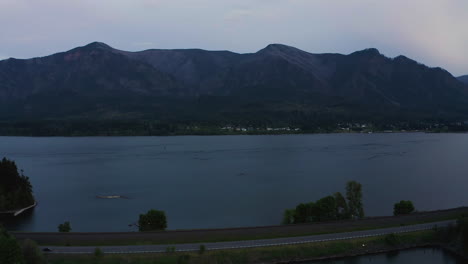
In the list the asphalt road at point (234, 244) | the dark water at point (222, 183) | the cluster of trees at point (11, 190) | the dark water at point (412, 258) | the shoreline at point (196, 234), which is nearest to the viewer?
the asphalt road at point (234, 244)

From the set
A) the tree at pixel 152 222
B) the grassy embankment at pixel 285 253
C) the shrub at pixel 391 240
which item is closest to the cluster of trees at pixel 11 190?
the tree at pixel 152 222

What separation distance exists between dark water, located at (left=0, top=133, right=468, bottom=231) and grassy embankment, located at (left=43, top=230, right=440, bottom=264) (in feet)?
36.0

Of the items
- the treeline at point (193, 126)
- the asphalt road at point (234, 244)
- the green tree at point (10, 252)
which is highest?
the treeline at point (193, 126)

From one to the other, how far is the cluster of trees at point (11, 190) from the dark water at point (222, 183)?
1874mm

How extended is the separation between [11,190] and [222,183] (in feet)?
76.9

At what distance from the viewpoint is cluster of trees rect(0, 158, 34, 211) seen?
3972 centimetres

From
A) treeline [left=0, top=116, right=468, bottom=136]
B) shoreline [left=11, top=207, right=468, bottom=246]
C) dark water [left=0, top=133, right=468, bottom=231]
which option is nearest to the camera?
shoreline [left=11, top=207, right=468, bottom=246]

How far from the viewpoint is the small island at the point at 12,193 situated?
39.3m

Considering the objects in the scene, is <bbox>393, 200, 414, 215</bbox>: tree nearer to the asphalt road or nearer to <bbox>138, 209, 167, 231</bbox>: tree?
the asphalt road

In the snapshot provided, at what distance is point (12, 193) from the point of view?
40750 mm

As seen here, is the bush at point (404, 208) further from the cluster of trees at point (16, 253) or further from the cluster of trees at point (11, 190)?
the cluster of trees at point (11, 190)

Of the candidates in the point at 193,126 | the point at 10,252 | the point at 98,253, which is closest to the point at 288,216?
the point at 98,253

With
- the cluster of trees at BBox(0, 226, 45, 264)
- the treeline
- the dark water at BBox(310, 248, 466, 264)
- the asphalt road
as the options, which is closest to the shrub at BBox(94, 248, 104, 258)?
the asphalt road

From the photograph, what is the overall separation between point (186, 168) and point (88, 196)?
73.4 ft
